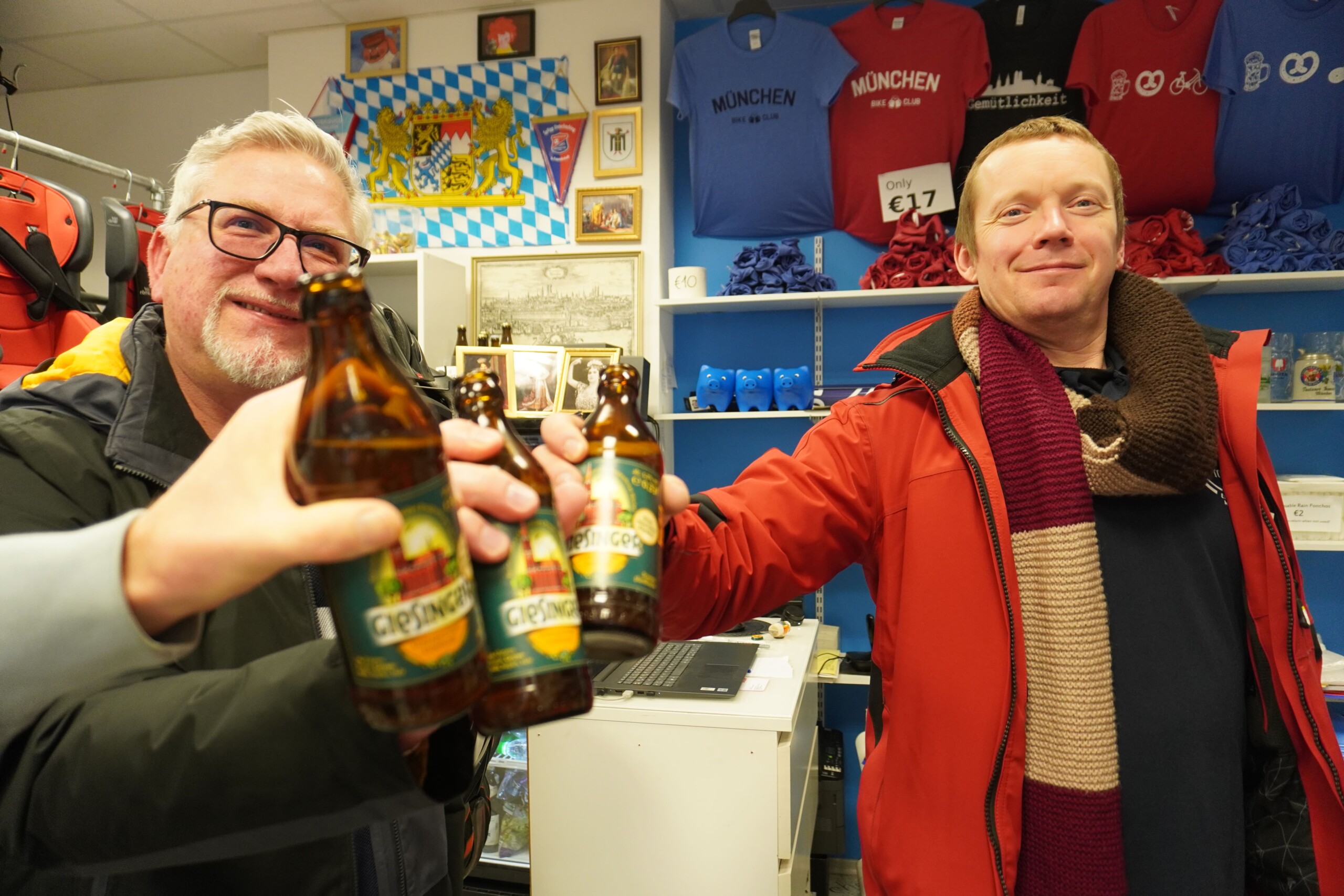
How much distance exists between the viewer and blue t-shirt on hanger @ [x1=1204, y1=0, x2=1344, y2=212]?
276cm

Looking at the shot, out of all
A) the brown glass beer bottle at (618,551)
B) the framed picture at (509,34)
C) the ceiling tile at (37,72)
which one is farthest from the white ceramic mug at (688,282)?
the ceiling tile at (37,72)

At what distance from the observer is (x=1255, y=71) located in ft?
9.12

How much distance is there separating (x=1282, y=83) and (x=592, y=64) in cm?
261

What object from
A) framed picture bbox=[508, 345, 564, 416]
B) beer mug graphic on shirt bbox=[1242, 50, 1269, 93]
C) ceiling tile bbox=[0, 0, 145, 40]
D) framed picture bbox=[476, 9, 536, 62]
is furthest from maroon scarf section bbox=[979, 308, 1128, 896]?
ceiling tile bbox=[0, 0, 145, 40]

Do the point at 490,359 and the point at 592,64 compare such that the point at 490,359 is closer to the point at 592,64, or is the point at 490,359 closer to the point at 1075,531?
the point at 592,64

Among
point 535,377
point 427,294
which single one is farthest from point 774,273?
point 427,294

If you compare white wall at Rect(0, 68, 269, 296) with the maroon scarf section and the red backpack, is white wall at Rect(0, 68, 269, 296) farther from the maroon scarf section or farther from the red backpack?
the maroon scarf section

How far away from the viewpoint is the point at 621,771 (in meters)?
2.01

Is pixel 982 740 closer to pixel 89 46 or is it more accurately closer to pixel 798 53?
pixel 798 53

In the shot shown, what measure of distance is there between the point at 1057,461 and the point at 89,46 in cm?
469

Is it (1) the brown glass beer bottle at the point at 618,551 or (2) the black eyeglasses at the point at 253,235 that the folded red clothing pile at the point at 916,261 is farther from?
(1) the brown glass beer bottle at the point at 618,551

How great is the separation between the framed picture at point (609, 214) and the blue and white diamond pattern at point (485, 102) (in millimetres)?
99

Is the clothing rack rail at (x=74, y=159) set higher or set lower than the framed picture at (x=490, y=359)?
higher

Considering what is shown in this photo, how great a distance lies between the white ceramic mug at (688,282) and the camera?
10.2 ft
